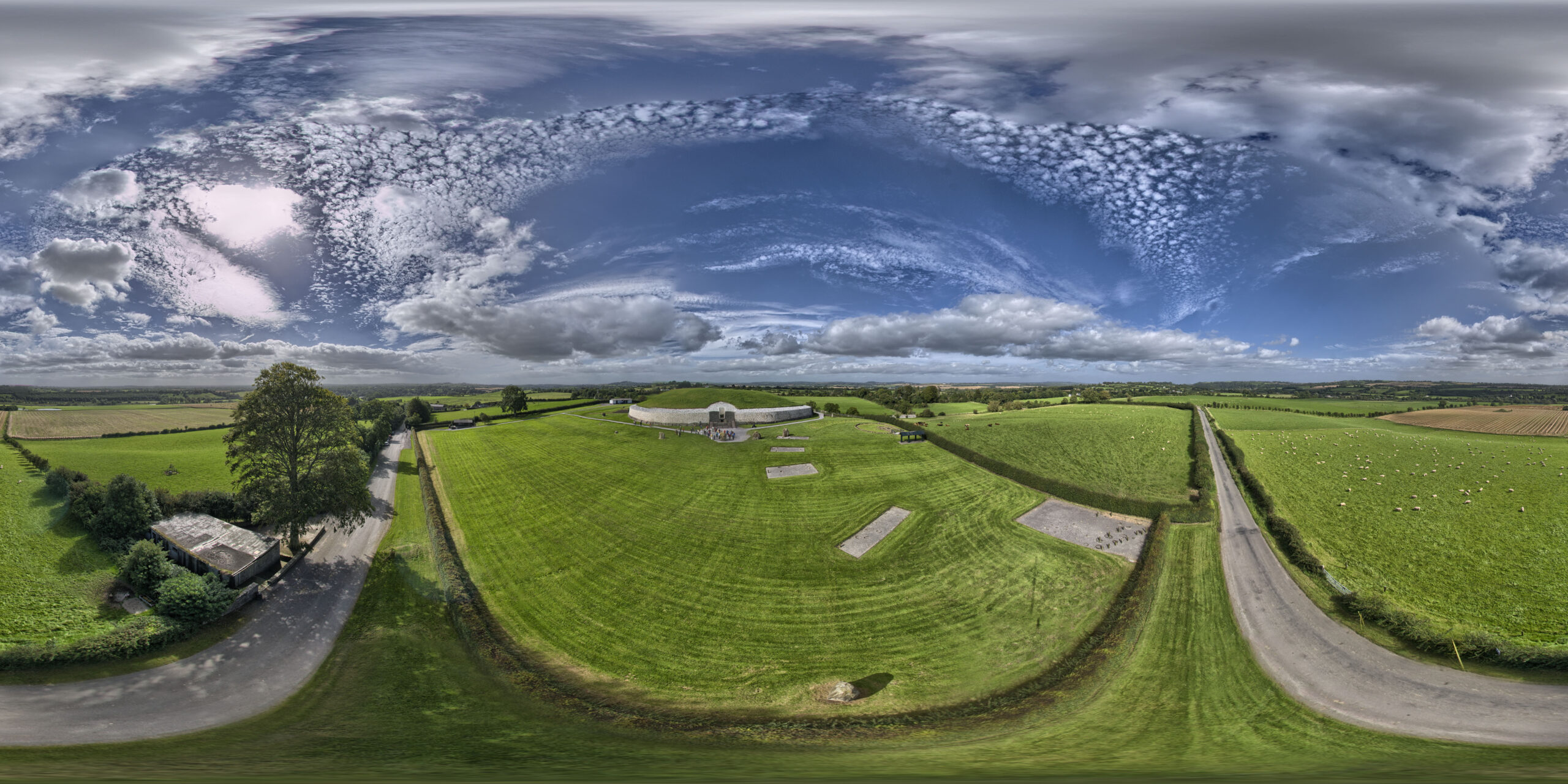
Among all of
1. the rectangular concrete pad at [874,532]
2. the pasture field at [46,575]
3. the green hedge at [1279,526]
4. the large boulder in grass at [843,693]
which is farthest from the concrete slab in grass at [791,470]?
the pasture field at [46,575]

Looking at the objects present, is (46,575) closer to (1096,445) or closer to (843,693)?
(843,693)

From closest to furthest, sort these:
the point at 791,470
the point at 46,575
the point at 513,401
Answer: the point at 46,575 → the point at 791,470 → the point at 513,401

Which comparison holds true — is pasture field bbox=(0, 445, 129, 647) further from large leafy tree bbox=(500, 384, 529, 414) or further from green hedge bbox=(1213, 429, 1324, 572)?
large leafy tree bbox=(500, 384, 529, 414)

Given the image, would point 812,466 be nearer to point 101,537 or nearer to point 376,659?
point 376,659

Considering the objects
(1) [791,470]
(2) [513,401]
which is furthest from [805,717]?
(2) [513,401]

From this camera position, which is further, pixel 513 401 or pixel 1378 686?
pixel 513 401

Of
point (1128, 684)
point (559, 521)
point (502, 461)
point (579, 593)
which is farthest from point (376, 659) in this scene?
point (502, 461)
